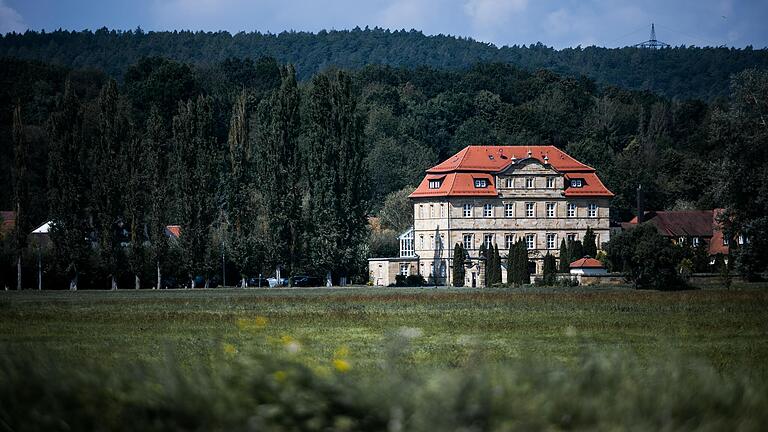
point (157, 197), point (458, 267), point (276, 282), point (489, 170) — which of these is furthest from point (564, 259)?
point (157, 197)

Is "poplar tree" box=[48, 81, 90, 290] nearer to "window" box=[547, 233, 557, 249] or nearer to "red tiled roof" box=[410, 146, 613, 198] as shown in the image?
"red tiled roof" box=[410, 146, 613, 198]

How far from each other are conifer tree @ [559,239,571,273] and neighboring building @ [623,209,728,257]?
1615 centimetres

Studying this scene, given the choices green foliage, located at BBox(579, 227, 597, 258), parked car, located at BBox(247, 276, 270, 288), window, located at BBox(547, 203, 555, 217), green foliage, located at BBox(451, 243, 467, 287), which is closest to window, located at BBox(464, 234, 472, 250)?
green foliage, located at BBox(451, 243, 467, 287)

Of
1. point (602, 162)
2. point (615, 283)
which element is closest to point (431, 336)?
point (615, 283)

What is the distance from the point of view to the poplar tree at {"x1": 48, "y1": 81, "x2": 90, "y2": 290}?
7288 cm

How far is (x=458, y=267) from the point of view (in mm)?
86938

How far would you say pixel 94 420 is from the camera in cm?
1227

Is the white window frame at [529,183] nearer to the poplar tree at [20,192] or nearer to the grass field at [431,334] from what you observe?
the poplar tree at [20,192]

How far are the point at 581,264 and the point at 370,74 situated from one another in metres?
98.7

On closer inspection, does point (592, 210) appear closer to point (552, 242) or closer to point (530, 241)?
point (552, 242)

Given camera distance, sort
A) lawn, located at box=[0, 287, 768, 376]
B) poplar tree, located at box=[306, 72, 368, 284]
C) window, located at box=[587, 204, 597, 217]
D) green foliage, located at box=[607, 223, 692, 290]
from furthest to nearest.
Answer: window, located at box=[587, 204, 597, 217] < poplar tree, located at box=[306, 72, 368, 284] < green foliage, located at box=[607, 223, 692, 290] < lawn, located at box=[0, 287, 768, 376]

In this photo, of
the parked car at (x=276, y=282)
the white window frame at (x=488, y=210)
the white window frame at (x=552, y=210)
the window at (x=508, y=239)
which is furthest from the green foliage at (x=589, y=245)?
the parked car at (x=276, y=282)

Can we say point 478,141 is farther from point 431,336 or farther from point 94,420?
point 94,420

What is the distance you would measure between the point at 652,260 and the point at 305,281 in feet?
97.6
